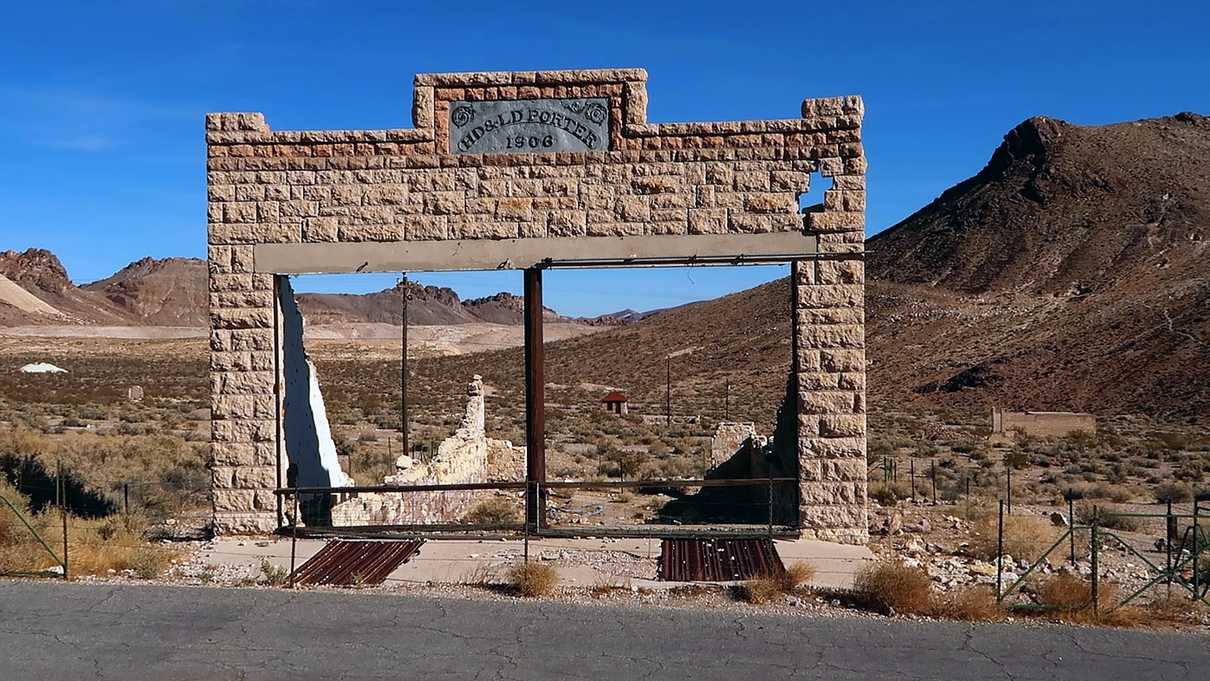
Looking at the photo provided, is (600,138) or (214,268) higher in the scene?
(600,138)

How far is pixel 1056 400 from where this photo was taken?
4491 cm

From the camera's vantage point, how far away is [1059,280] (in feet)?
215

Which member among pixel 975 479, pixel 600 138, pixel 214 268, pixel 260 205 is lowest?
pixel 975 479

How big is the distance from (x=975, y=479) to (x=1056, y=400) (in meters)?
26.1

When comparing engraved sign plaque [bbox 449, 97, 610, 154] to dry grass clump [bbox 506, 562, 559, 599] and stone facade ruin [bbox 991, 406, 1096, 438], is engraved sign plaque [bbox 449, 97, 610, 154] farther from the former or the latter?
stone facade ruin [bbox 991, 406, 1096, 438]

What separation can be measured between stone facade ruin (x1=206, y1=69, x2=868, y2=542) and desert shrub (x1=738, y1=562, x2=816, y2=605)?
70.6 inches

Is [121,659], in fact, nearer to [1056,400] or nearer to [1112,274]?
[1056,400]

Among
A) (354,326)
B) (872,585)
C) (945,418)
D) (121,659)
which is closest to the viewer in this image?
(121,659)

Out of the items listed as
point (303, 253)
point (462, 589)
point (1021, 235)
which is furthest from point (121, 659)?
point (1021, 235)

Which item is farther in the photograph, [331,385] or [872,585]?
[331,385]

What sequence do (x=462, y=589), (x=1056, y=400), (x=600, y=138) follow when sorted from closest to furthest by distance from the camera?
1. (x=462, y=589)
2. (x=600, y=138)
3. (x=1056, y=400)

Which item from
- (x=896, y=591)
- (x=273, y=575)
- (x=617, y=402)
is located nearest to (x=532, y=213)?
(x=273, y=575)

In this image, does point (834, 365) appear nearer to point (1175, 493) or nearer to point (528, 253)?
point (528, 253)

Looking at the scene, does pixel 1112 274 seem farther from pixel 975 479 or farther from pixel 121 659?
pixel 121 659
